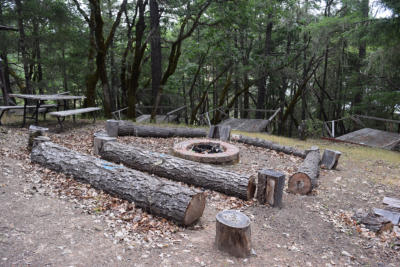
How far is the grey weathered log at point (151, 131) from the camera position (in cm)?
859

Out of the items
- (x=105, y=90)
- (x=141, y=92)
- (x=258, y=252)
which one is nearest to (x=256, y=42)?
(x=141, y=92)

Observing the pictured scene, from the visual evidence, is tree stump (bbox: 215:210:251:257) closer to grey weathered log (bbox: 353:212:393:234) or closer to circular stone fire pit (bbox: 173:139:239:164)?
grey weathered log (bbox: 353:212:393:234)

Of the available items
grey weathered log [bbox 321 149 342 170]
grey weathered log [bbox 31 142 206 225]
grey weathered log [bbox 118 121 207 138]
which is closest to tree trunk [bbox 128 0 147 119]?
grey weathered log [bbox 118 121 207 138]

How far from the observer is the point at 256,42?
1684cm

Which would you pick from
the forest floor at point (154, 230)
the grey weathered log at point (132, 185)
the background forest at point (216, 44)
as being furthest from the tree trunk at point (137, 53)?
the forest floor at point (154, 230)

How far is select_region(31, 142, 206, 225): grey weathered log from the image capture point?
3523 mm

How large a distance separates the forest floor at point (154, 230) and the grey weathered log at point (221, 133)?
4153 millimetres

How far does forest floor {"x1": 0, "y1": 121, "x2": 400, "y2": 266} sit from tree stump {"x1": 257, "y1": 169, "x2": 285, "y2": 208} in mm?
136

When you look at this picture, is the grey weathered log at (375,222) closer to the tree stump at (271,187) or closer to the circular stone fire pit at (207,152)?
the tree stump at (271,187)

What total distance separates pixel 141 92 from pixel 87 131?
10511mm

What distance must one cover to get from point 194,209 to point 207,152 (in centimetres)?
349

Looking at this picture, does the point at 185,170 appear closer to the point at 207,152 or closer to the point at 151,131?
the point at 207,152

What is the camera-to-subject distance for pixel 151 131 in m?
8.88

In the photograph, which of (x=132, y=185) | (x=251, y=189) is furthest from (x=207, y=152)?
(x=132, y=185)
